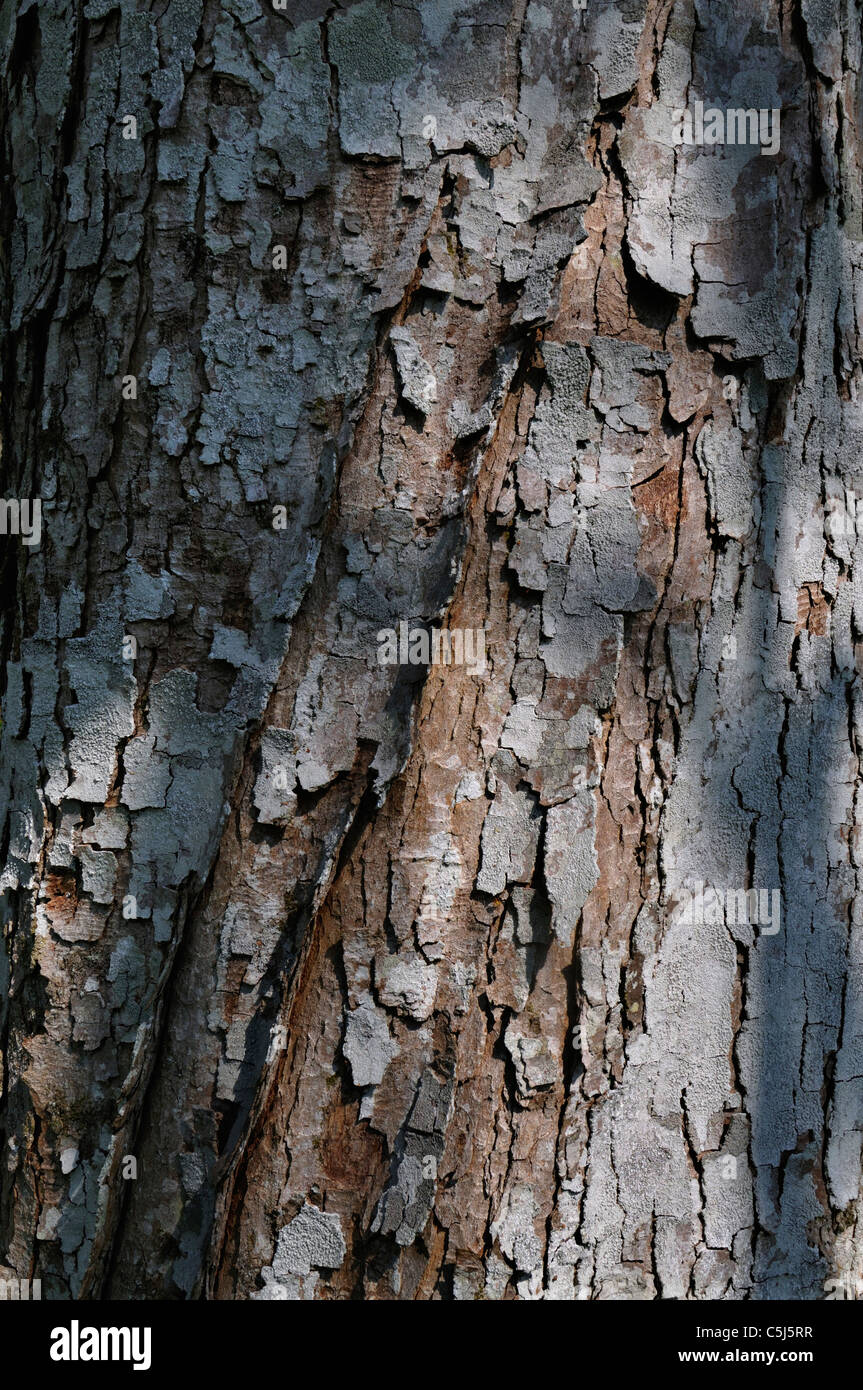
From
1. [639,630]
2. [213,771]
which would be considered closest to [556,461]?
[639,630]

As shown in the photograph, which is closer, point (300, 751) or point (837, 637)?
point (300, 751)

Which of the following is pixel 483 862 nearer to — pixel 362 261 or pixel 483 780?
pixel 483 780

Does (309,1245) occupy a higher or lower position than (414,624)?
lower

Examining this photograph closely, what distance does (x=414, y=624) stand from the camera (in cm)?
113

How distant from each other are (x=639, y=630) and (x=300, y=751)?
447mm

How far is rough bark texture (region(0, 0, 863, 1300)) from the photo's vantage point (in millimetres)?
1134

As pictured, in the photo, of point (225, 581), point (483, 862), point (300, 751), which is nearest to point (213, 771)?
point (300, 751)

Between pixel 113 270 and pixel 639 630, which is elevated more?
pixel 113 270

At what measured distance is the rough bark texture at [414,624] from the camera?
3.72ft

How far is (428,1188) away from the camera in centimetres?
116

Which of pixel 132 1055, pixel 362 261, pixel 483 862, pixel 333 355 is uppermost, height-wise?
pixel 362 261

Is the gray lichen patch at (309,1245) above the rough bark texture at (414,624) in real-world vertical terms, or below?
below

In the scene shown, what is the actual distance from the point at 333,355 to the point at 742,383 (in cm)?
52

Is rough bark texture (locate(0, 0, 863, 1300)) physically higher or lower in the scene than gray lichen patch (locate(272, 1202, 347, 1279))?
higher
